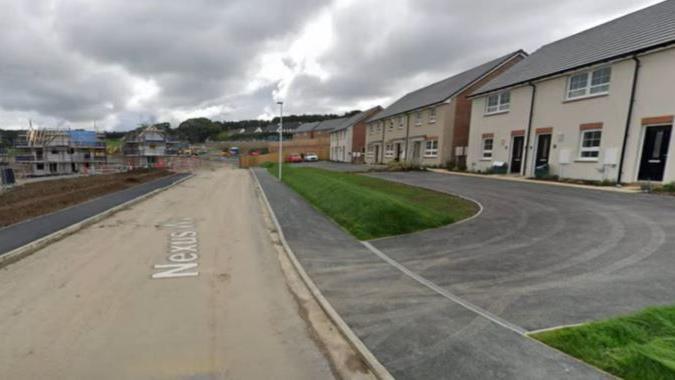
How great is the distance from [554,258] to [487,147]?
18.9m

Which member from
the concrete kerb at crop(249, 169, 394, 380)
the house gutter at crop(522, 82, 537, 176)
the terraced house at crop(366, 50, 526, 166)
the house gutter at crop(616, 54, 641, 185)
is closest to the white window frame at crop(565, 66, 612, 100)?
the house gutter at crop(616, 54, 641, 185)

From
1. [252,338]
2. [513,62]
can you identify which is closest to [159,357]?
[252,338]

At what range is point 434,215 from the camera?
8.84 metres

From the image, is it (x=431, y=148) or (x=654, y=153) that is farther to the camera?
(x=431, y=148)

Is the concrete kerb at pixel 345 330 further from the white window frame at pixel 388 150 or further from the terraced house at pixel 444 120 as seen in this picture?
the white window frame at pixel 388 150

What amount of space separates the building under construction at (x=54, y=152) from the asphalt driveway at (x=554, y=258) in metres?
69.0

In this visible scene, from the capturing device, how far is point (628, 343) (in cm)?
309

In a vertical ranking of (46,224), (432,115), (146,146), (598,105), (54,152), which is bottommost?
(46,224)

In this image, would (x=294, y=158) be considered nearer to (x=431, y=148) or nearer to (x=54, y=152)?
(x=431, y=148)

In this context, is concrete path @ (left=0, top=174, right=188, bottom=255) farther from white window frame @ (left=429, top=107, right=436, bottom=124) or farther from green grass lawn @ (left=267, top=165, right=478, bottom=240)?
white window frame @ (left=429, top=107, right=436, bottom=124)

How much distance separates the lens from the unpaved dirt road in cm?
310

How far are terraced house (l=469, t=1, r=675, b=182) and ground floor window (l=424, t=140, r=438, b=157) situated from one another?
633 cm

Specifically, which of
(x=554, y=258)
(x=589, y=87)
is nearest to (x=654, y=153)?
(x=589, y=87)

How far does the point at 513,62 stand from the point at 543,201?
22.1 metres
